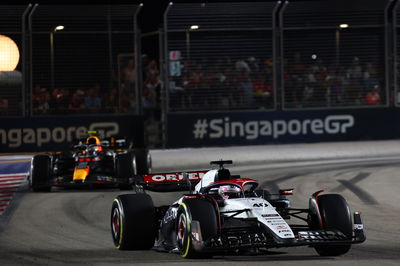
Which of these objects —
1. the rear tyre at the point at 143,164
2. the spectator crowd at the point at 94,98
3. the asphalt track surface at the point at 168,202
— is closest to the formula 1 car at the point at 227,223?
the asphalt track surface at the point at 168,202

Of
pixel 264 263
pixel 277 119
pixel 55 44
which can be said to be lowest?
pixel 264 263

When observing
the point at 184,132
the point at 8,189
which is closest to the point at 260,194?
the point at 8,189

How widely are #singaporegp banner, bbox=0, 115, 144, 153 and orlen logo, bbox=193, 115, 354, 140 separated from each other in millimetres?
2201

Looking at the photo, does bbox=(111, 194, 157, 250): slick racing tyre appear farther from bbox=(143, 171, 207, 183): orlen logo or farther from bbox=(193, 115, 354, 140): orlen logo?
bbox=(193, 115, 354, 140): orlen logo

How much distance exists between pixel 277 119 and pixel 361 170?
6.08 meters

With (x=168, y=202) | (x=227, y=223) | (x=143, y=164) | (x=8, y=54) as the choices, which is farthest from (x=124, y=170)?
(x=8, y=54)

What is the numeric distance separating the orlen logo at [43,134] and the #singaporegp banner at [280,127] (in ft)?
6.48

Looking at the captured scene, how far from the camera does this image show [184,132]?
2672 cm

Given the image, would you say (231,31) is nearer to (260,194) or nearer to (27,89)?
(27,89)

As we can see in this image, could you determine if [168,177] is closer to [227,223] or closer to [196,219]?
[227,223]

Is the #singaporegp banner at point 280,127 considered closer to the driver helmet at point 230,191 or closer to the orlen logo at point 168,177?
the orlen logo at point 168,177

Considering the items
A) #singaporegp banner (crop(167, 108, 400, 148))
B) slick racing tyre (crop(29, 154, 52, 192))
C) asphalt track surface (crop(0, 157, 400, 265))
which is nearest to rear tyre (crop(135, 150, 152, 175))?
asphalt track surface (crop(0, 157, 400, 265))

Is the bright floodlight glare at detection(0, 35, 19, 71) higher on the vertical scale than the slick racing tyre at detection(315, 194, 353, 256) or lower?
higher

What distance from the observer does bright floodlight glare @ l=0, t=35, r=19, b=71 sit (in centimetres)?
2605
